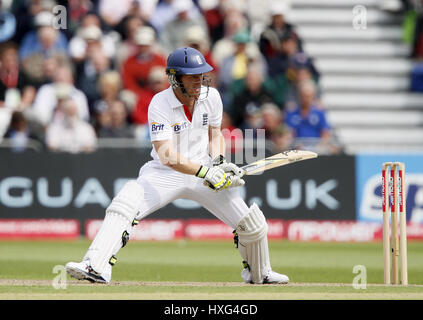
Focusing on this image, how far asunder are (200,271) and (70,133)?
414cm

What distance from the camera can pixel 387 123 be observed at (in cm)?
1556

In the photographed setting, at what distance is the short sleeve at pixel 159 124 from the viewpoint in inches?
283

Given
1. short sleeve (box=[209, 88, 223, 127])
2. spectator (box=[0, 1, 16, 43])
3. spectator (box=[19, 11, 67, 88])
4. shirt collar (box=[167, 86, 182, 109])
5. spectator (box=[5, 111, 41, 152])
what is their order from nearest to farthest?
shirt collar (box=[167, 86, 182, 109])
short sleeve (box=[209, 88, 223, 127])
spectator (box=[5, 111, 41, 152])
spectator (box=[19, 11, 67, 88])
spectator (box=[0, 1, 16, 43])

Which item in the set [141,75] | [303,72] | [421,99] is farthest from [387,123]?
[141,75]

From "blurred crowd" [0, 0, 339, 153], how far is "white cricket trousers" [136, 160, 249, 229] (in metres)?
5.02

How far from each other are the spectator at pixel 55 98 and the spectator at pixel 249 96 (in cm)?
212

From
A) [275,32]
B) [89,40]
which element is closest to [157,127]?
[89,40]

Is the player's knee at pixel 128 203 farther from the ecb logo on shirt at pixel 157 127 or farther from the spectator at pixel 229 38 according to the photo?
the spectator at pixel 229 38

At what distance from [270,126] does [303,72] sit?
138cm

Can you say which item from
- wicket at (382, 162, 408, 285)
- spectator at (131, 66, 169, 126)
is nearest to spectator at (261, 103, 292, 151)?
spectator at (131, 66, 169, 126)

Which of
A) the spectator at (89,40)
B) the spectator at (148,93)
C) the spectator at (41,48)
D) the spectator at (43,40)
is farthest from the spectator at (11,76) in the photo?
the spectator at (148,93)

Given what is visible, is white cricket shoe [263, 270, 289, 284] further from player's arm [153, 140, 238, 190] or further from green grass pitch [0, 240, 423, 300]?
player's arm [153, 140, 238, 190]

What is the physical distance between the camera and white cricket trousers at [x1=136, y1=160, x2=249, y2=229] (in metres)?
7.29
